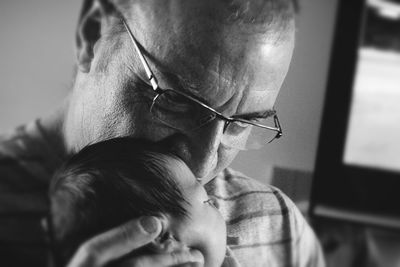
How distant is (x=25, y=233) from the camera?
52cm

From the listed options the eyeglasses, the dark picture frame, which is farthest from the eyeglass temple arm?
the dark picture frame

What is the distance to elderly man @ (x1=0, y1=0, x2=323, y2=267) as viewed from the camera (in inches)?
20.6

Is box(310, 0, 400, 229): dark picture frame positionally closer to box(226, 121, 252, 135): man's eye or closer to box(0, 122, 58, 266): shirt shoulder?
box(226, 121, 252, 135): man's eye

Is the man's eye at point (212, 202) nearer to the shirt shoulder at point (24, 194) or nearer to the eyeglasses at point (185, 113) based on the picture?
the eyeglasses at point (185, 113)

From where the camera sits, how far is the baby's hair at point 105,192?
0.49 meters

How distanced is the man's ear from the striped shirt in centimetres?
9

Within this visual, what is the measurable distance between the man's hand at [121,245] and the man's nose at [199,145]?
3.2 inches

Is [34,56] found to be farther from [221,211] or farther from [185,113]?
[221,211]

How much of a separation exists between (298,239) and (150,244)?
33 centimetres

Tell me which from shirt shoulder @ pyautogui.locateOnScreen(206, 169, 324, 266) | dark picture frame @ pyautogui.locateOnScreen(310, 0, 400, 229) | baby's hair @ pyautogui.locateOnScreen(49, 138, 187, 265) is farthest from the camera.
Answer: dark picture frame @ pyautogui.locateOnScreen(310, 0, 400, 229)

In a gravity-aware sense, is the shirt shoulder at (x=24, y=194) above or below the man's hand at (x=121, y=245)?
above

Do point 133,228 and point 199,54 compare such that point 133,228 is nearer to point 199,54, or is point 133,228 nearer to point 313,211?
point 199,54

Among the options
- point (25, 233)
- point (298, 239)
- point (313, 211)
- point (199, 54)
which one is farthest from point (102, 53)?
point (313, 211)

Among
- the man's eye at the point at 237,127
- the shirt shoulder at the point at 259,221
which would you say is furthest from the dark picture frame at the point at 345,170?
the man's eye at the point at 237,127
